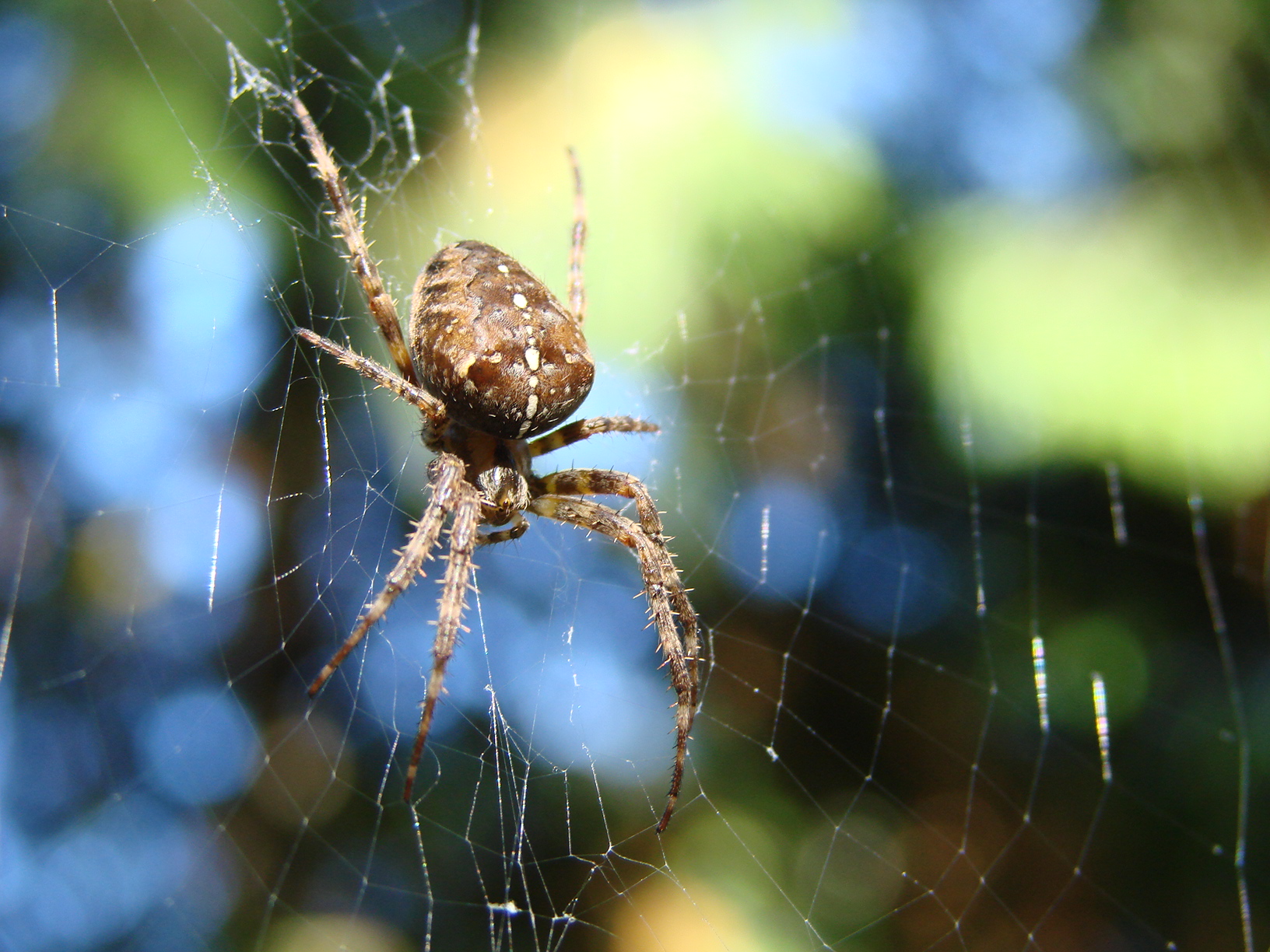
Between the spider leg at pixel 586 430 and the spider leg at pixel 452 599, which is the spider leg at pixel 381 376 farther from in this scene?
the spider leg at pixel 586 430

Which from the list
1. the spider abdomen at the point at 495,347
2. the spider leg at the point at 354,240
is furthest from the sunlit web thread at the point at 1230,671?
the spider leg at the point at 354,240

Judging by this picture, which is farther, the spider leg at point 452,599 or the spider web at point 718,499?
the spider web at point 718,499

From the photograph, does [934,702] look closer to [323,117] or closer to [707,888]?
[707,888]

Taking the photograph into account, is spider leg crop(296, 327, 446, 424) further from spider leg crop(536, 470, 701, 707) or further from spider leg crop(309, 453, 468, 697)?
spider leg crop(536, 470, 701, 707)

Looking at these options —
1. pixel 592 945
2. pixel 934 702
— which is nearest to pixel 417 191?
pixel 592 945

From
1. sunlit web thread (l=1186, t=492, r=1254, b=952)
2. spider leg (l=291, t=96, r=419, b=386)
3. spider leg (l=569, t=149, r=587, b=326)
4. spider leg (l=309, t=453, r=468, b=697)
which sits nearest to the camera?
spider leg (l=309, t=453, r=468, b=697)

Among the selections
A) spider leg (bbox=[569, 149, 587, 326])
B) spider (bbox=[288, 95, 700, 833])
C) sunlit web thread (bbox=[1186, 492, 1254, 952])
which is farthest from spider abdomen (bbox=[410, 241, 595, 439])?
sunlit web thread (bbox=[1186, 492, 1254, 952])

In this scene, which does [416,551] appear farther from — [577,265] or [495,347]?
[577,265]
